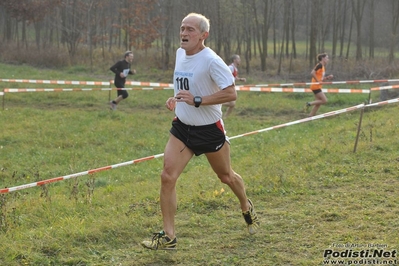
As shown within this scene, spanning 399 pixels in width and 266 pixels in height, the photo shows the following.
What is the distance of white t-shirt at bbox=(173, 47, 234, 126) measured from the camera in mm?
5086

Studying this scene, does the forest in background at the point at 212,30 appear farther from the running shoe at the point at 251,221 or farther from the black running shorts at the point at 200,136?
the black running shorts at the point at 200,136

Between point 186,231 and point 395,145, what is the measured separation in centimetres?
498

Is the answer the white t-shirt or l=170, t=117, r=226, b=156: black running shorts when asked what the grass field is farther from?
the white t-shirt

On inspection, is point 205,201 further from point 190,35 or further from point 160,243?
point 190,35

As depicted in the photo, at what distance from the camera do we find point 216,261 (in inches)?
192

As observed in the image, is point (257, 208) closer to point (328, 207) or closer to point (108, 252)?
point (328, 207)

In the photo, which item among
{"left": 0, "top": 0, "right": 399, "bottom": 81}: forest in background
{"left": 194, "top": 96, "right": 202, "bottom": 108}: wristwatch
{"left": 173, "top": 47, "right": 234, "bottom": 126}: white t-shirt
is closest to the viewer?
{"left": 194, "top": 96, "right": 202, "bottom": 108}: wristwatch

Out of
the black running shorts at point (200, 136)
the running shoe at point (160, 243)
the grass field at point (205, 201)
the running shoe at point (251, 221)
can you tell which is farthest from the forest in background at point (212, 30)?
the running shoe at point (160, 243)

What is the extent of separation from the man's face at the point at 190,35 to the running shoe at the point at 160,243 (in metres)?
1.72

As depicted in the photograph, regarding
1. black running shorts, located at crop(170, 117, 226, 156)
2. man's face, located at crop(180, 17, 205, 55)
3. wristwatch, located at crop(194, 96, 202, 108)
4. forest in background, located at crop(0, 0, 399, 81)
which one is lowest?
black running shorts, located at crop(170, 117, 226, 156)

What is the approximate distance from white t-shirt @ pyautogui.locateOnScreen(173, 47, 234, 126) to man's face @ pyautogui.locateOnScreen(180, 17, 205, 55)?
97 millimetres

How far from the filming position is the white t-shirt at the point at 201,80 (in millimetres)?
5086

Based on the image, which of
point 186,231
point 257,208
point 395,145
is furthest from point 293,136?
point 186,231

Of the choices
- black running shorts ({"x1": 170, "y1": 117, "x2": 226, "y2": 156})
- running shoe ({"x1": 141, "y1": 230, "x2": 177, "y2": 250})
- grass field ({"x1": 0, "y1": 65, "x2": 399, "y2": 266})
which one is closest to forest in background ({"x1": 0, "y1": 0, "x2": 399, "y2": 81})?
grass field ({"x1": 0, "y1": 65, "x2": 399, "y2": 266})
